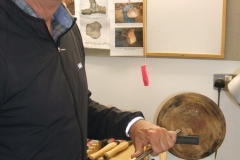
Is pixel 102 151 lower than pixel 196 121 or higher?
lower

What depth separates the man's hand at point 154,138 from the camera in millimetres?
1041

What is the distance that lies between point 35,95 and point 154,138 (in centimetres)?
38

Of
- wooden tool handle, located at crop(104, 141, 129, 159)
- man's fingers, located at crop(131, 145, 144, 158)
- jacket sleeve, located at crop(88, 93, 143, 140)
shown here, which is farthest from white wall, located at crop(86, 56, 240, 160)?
man's fingers, located at crop(131, 145, 144, 158)

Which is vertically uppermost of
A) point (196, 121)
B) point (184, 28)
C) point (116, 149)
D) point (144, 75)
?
point (184, 28)

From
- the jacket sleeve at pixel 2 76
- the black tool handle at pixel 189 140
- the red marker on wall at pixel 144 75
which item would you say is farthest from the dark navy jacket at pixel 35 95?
the red marker on wall at pixel 144 75

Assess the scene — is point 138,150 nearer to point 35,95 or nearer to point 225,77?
point 35,95

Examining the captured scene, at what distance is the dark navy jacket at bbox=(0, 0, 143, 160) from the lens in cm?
85

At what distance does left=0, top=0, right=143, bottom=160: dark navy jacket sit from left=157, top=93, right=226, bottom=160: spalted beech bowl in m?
0.58

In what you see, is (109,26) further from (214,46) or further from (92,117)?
(92,117)

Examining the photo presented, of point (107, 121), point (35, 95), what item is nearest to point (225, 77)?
point (107, 121)

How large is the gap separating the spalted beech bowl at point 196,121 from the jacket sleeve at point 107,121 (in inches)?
15.0

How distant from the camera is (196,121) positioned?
1523mm

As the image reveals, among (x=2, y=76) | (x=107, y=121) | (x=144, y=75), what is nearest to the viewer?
(x=2, y=76)

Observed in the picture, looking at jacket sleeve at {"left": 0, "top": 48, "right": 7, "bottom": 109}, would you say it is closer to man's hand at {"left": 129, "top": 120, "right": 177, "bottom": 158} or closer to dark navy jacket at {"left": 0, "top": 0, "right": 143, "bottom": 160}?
dark navy jacket at {"left": 0, "top": 0, "right": 143, "bottom": 160}
